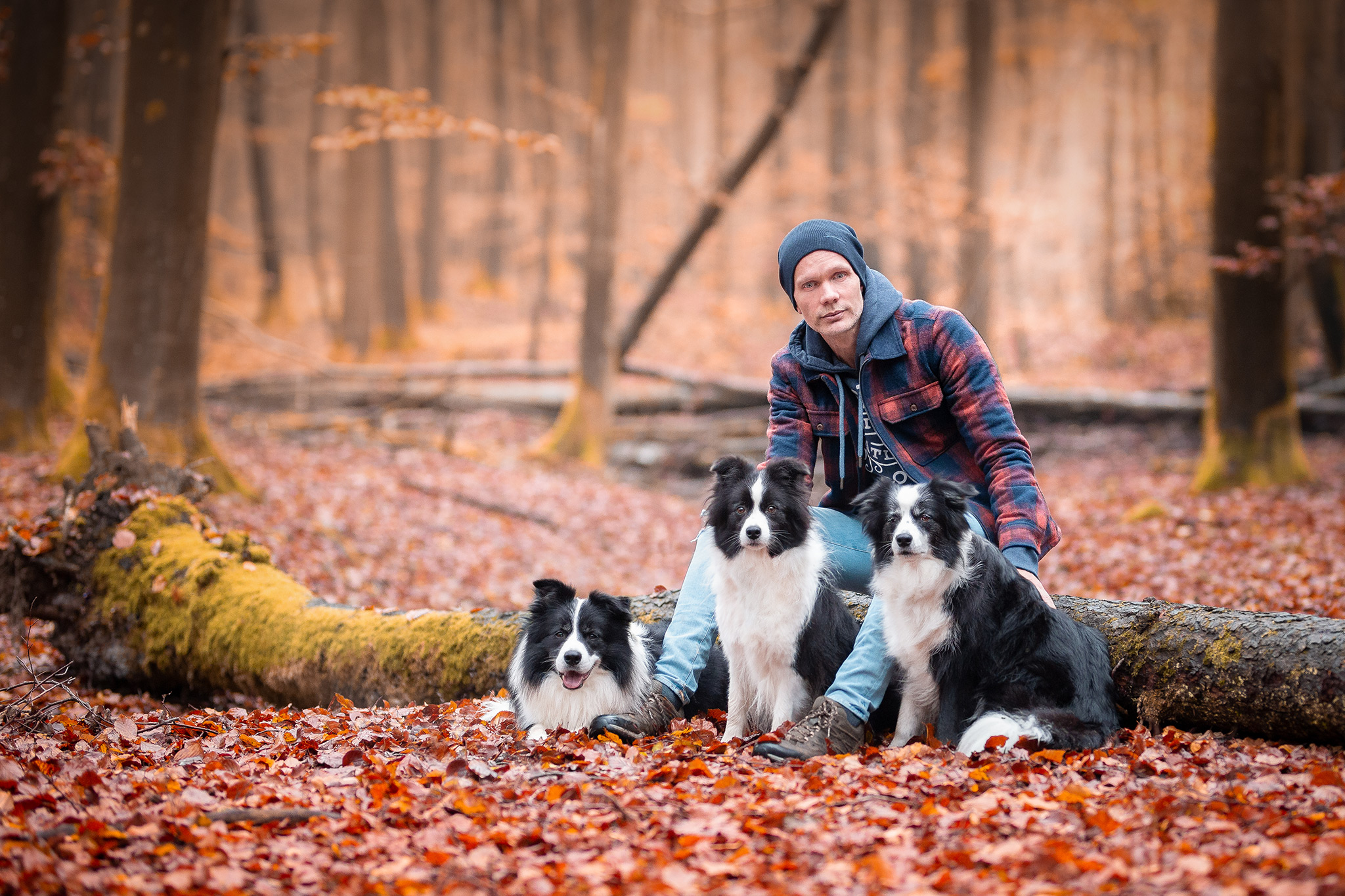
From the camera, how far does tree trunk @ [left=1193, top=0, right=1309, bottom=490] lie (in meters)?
9.52

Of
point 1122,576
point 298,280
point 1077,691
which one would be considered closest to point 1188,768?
point 1077,691

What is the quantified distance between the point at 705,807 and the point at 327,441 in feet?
35.6

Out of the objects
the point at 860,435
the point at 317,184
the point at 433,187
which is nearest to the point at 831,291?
the point at 860,435

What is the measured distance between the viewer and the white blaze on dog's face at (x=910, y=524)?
3768mm

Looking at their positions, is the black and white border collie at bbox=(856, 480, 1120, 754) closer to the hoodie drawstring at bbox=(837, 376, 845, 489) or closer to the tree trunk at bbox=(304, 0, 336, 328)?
the hoodie drawstring at bbox=(837, 376, 845, 489)

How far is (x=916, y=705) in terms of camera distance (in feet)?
13.2

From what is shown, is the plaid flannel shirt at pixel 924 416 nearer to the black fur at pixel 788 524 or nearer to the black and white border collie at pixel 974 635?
the black and white border collie at pixel 974 635

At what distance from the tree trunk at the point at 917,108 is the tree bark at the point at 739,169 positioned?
8.85 meters

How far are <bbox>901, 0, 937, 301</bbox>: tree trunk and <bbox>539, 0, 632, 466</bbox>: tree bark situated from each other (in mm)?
9724

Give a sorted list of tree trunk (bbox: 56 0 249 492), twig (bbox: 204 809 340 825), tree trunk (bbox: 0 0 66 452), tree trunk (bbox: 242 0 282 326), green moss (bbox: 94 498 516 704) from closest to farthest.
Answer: twig (bbox: 204 809 340 825) < green moss (bbox: 94 498 516 704) < tree trunk (bbox: 56 0 249 492) < tree trunk (bbox: 0 0 66 452) < tree trunk (bbox: 242 0 282 326)

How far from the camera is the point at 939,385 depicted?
4238 mm

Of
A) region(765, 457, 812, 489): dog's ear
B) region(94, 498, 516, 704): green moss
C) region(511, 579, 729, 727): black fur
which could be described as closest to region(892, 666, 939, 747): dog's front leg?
region(511, 579, 729, 727): black fur

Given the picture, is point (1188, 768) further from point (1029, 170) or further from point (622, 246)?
point (1029, 170)

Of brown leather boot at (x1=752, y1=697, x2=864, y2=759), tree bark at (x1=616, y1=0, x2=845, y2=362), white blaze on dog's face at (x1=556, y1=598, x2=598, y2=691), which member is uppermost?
tree bark at (x1=616, y1=0, x2=845, y2=362)
